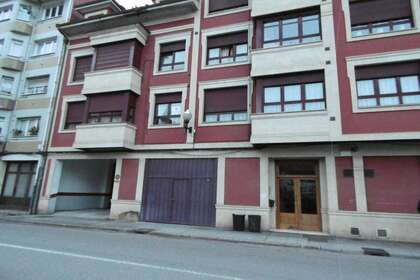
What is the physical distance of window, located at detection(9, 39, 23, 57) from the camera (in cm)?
1806

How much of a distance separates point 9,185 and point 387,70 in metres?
21.5

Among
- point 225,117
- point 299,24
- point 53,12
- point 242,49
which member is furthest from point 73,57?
point 299,24

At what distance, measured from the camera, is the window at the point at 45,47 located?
1775 cm

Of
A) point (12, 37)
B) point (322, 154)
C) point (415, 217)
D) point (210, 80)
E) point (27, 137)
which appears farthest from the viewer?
point (12, 37)

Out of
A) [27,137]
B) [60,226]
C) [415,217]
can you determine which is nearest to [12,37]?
[27,137]

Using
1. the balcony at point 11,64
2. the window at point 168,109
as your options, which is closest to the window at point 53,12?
the balcony at point 11,64

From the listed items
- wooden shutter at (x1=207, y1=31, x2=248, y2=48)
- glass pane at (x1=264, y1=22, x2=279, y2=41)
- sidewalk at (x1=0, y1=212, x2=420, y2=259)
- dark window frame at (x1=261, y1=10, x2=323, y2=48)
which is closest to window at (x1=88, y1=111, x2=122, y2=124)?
sidewalk at (x1=0, y1=212, x2=420, y2=259)

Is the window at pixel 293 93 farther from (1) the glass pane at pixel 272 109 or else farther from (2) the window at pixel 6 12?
(2) the window at pixel 6 12

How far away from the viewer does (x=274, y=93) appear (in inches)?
456

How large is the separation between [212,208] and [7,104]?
15592mm

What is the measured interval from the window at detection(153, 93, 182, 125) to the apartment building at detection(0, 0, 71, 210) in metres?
7.42

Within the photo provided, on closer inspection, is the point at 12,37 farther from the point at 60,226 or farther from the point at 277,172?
the point at 277,172

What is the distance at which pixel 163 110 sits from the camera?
45.3 feet

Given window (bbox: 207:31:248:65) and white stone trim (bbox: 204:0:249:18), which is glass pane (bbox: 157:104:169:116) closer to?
window (bbox: 207:31:248:65)
